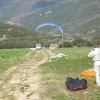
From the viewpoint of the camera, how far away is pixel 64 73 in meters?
23.2

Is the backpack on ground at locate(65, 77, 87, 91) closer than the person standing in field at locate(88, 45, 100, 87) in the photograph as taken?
Yes

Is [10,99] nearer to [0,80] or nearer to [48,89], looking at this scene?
[48,89]

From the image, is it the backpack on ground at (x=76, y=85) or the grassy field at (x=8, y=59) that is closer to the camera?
the backpack on ground at (x=76, y=85)

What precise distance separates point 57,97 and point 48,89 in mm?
2173

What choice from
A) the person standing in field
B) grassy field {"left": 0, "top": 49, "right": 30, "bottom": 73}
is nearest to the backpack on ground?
the person standing in field

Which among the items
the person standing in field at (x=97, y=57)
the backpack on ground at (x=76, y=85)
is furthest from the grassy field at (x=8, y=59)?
the person standing in field at (x=97, y=57)

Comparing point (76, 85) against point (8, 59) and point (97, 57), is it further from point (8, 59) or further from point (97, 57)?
point (8, 59)

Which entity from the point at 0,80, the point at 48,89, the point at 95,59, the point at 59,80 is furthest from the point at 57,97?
the point at 0,80

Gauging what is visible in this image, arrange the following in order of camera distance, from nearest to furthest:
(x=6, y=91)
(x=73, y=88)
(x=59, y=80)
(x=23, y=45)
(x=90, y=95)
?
(x=90, y=95), (x=73, y=88), (x=6, y=91), (x=59, y=80), (x=23, y=45)

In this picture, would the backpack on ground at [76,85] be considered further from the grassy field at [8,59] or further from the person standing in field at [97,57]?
the grassy field at [8,59]

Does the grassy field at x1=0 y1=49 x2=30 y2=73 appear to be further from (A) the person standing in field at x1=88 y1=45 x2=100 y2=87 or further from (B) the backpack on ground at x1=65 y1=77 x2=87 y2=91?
(A) the person standing in field at x1=88 y1=45 x2=100 y2=87

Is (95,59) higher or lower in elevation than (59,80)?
higher

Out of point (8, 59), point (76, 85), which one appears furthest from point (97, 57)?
point (8, 59)

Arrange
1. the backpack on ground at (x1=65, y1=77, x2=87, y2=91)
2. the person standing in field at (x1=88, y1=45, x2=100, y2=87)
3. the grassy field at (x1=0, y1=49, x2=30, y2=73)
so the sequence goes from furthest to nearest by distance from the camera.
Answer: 1. the grassy field at (x1=0, y1=49, x2=30, y2=73)
2. the person standing in field at (x1=88, y1=45, x2=100, y2=87)
3. the backpack on ground at (x1=65, y1=77, x2=87, y2=91)
